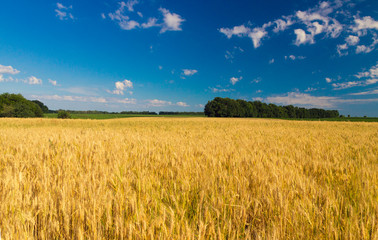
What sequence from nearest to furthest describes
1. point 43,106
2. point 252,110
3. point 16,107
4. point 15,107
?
point 15,107
point 16,107
point 252,110
point 43,106

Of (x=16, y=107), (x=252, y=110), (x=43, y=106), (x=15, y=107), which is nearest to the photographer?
(x=15, y=107)

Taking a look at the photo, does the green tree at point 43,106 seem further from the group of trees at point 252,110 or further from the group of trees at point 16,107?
the group of trees at point 252,110

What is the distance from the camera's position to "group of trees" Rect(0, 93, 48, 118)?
60.5 metres

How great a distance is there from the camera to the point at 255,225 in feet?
4.47

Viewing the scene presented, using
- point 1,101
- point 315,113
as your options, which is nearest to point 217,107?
point 315,113

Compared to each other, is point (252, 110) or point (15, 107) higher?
point (252, 110)

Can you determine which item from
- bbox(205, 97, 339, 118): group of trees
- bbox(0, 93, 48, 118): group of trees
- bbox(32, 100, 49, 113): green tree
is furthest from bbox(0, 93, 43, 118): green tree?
bbox(205, 97, 339, 118): group of trees

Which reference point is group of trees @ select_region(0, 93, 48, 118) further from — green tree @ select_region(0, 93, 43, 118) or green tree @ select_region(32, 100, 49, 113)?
green tree @ select_region(32, 100, 49, 113)

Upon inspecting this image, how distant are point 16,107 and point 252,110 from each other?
321 ft

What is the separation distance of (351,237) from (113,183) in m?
1.85

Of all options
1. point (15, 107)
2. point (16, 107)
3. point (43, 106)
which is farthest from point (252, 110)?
point (43, 106)

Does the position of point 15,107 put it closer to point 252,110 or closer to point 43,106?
point 43,106

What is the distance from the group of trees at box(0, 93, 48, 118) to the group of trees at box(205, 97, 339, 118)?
230 ft

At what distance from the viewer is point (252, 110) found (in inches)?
3686
